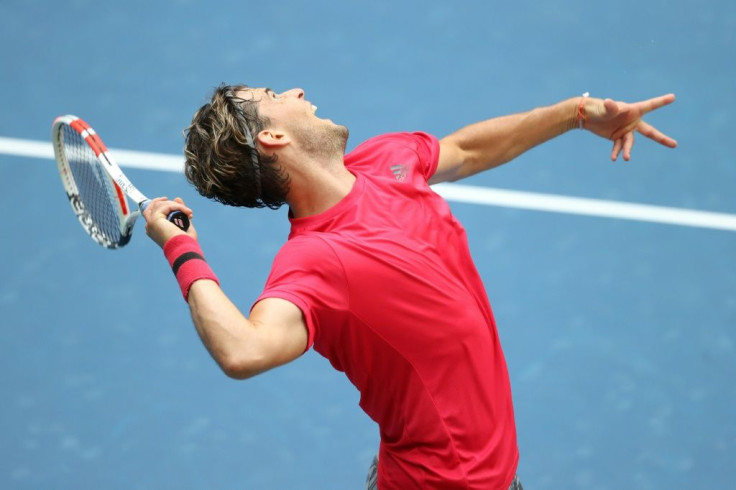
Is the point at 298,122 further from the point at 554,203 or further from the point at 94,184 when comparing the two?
the point at 554,203

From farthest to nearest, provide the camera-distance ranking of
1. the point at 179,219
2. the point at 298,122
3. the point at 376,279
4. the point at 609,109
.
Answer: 1. the point at 609,109
2. the point at 298,122
3. the point at 179,219
4. the point at 376,279

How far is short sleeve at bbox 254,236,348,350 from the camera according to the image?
3180 mm

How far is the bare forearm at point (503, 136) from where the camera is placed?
167 inches

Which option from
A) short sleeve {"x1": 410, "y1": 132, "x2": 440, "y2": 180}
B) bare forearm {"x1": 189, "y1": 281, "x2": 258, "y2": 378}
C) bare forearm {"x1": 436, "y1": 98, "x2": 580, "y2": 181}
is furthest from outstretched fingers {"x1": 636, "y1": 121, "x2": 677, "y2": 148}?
bare forearm {"x1": 189, "y1": 281, "x2": 258, "y2": 378}

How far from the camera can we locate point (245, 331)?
303cm

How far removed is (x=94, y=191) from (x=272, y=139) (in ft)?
4.36

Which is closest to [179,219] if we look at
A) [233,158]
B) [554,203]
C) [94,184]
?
[233,158]

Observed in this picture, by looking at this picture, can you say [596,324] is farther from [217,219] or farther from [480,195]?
[217,219]

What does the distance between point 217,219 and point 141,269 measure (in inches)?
20.4

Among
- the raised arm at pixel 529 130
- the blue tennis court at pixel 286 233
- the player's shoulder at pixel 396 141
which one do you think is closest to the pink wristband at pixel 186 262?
the player's shoulder at pixel 396 141

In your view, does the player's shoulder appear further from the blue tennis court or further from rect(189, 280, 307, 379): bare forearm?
the blue tennis court

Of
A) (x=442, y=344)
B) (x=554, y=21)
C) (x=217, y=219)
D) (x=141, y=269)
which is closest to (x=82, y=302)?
(x=141, y=269)

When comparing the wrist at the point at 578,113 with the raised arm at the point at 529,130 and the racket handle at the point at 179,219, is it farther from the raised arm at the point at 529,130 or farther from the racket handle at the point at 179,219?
the racket handle at the point at 179,219

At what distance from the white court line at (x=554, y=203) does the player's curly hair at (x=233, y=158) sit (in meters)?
2.84
